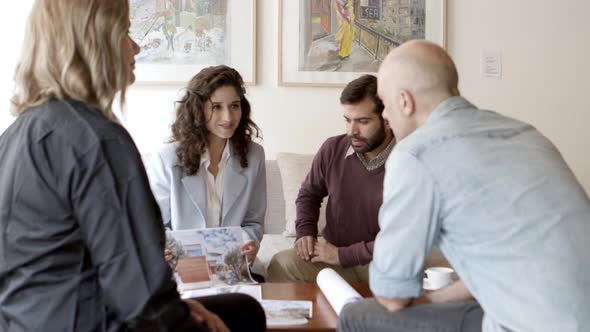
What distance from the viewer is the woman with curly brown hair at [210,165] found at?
2707 millimetres

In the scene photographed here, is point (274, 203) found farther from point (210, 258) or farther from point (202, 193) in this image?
point (210, 258)

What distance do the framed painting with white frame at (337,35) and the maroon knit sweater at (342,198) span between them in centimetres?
89

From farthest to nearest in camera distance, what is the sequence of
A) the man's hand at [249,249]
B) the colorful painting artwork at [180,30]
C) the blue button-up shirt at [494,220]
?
the colorful painting artwork at [180,30]
the man's hand at [249,249]
the blue button-up shirt at [494,220]

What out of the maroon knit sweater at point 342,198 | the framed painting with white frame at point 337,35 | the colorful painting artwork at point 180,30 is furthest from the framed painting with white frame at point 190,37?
the maroon knit sweater at point 342,198

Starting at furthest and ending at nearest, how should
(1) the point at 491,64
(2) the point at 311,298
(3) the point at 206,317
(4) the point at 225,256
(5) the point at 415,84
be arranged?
(1) the point at 491,64 < (4) the point at 225,256 < (2) the point at 311,298 < (5) the point at 415,84 < (3) the point at 206,317

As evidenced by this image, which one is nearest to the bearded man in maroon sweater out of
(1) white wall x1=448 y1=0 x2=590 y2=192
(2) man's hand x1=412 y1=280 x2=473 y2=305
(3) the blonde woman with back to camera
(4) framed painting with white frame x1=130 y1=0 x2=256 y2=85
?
(2) man's hand x1=412 y1=280 x2=473 y2=305

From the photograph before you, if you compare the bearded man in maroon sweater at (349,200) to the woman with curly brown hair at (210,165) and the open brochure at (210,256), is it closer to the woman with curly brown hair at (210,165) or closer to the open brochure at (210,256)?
the woman with curly brown hair at (210,165)

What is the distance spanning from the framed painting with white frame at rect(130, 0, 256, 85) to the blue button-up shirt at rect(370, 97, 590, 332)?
7.39 feet

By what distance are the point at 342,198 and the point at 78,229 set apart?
1684mm

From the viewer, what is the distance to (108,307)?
1.31m

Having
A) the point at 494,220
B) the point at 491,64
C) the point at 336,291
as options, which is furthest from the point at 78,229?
the point at 491,64

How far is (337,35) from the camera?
3781mm

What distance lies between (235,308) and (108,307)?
20.7 inches

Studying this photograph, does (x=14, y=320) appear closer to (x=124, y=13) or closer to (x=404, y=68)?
(x=124, y=13)
